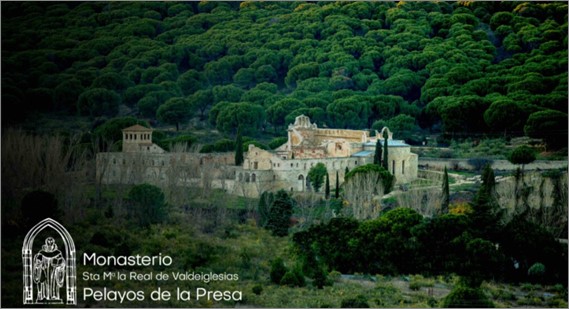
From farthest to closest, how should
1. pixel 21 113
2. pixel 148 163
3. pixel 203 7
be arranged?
1. pixel 203 7
2. pixel 21 113
3. pixel 148 163

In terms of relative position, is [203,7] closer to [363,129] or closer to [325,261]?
[363,129]

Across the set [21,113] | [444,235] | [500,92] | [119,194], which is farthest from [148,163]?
[500,92]

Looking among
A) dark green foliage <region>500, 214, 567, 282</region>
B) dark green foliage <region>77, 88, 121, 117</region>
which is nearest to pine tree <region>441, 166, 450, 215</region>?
dark green foliage <region>500, 214, 567, 282</region>

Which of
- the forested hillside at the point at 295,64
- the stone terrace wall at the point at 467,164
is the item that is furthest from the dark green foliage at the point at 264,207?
the forested hillside at the point at 295,64

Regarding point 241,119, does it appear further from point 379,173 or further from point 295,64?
point 379,173

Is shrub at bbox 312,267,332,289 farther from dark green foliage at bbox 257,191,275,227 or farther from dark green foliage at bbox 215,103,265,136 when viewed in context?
dark green foliage at bbox 215,103,265,136

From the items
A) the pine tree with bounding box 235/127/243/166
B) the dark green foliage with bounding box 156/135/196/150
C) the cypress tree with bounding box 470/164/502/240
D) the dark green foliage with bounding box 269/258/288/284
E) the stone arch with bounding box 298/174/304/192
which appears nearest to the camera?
the dark green foliage with bounding box 269/258/288/284
